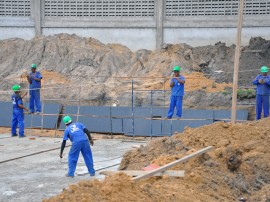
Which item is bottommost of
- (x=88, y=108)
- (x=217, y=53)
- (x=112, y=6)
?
(x=88, y=108)

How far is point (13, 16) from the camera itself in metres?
29.6

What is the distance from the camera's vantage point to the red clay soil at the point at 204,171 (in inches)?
350

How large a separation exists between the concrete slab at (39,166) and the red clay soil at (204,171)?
1676 millimetres

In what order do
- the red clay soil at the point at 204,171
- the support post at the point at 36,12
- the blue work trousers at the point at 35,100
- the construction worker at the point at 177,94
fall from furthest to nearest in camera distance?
the support post at the point at 36,12
the blue work trousers at the point at 35,100
the construction worker at the point at 177,94
the red clay soil at the point at 204,171

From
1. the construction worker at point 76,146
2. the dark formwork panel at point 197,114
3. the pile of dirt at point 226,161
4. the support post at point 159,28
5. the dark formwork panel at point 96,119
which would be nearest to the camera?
the pile of dirt at point 226,161

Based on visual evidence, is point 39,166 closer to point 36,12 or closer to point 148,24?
point 148,24

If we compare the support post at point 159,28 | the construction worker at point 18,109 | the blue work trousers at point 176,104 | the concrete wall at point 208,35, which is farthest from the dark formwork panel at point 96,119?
the concrete wall at point 208,35

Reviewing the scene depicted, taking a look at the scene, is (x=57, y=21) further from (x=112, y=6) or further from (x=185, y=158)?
(x=185, y=158)

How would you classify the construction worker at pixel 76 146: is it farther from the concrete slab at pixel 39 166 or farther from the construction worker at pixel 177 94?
the construction worker at pixel 177 94

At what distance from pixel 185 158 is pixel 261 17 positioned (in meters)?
16.9

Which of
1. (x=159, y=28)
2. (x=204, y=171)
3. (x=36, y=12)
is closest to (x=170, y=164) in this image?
(x=204, y=171)

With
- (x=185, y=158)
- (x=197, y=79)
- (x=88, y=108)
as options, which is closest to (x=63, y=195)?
(x=185, y=158)

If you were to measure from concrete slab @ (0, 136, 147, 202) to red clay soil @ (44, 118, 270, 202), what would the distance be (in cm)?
168

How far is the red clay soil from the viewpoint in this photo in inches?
350
